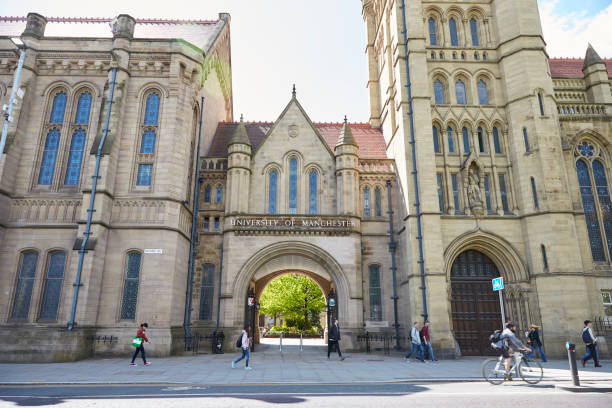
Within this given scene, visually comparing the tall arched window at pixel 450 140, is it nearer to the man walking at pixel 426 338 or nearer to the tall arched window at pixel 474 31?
the tall arched window at pixel 474 31

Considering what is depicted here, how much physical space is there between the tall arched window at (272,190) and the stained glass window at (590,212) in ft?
58.1

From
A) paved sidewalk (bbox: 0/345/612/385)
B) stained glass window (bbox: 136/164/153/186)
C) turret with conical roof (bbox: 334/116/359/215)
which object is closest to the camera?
paved sidewalk (bbox: 0/345/612/385)

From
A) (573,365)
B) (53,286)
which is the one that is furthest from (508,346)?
(53,286)

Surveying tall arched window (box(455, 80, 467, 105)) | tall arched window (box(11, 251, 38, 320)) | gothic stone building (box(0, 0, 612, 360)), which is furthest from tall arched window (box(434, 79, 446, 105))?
tall arched window (box(11, 251, 38, 320))

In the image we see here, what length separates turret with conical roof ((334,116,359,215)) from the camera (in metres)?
23.0

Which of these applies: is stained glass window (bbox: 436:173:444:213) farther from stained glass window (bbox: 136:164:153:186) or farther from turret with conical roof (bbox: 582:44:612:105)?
stained glass window (bbox: 136:164:153:186)

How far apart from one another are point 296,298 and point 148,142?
86.0ft

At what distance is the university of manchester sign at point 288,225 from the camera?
2214 centimetres

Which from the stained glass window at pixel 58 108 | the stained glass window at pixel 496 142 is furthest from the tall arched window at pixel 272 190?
the stained glass window at pixel 496 142

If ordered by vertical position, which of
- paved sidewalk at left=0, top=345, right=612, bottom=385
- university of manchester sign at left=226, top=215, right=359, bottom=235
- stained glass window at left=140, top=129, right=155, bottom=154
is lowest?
paved sidewalk at left=0, top=345, right=612, bottom=385

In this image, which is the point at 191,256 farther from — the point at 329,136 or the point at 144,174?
the point at 329,136

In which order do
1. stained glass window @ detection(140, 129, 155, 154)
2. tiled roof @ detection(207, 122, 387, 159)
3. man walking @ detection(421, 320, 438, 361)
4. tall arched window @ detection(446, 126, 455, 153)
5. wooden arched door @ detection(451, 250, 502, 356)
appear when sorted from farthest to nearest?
tiled roof @ detection(207, 122, 387, 159) < tall arched window @ detection(446, 126, 455, 153) < stained glass window @ detection(140, 129, 155, 154) < wooden arched door @ detection(451, 250, 502, 356) < man walking @ detection(421, 320, 438, 361)

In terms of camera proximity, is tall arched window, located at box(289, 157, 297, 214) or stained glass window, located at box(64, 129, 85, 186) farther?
tall arched window, located at box(289, 157, 297, 214)

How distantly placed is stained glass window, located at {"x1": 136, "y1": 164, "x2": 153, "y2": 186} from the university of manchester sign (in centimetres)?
480
